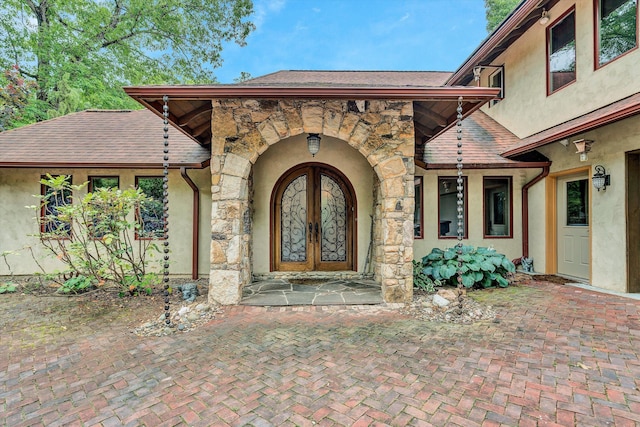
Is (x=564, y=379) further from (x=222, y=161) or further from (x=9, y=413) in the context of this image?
(x=222, y=161)

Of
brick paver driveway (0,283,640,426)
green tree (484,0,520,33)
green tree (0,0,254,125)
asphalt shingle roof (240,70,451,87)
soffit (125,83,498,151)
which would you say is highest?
green tree (484,0,520,33)

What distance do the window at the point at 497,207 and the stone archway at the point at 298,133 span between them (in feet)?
11.4

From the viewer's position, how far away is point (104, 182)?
659 cm

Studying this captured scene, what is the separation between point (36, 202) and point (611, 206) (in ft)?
35.0

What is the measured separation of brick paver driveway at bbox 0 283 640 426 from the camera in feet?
6.86

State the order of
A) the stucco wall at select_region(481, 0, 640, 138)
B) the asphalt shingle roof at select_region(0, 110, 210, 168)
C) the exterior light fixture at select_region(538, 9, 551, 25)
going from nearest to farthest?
the stucco wall at select_region(481, 0, 640, 138)
the exterior light fixture at select_region(538, 9, 551, 25)
the asphalt shingle roof at select_region(0, 110, 210, 168)

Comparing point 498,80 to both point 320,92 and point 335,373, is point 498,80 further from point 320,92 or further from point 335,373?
point 335,373

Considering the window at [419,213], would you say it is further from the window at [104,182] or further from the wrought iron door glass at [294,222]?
the window at [104,182]

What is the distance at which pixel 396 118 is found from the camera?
445 cm

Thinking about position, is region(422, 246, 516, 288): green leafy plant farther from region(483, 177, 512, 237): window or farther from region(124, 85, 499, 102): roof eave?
region(124, 85, 499, 102): roof eave

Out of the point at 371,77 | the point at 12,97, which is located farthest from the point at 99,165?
the point at 371,77

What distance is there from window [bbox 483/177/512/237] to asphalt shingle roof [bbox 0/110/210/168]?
6.19 metres

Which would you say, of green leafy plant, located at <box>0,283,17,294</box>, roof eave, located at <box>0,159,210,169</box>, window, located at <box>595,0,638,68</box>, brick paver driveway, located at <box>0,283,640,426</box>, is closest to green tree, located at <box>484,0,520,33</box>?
window, located at <box>595,0,638,68</box>

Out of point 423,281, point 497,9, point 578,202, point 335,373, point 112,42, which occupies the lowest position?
point 335,373
